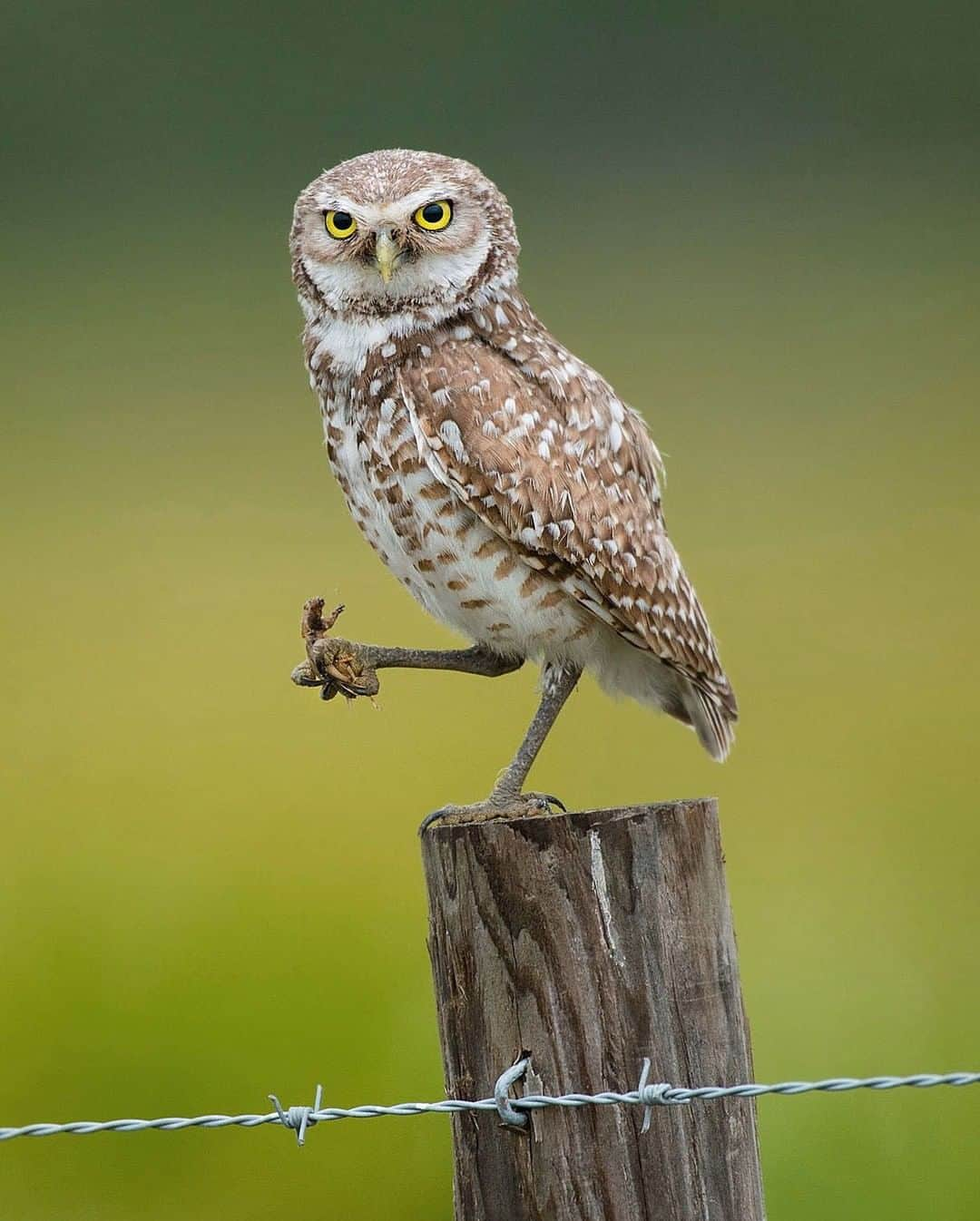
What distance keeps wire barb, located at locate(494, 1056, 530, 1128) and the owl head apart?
1.68m

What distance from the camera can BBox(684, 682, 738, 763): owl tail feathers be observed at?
12.6ft

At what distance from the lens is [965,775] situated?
8242 mm

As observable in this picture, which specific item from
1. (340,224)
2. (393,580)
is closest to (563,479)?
(340,224)

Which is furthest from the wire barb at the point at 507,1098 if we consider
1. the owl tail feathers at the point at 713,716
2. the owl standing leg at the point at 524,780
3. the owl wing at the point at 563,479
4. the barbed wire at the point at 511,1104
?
the owl tail feathers at the point at 713,716

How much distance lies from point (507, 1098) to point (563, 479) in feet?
4.78

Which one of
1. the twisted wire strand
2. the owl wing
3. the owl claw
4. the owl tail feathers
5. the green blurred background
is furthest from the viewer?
the green blurred background

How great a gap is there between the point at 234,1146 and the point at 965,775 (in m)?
4.18

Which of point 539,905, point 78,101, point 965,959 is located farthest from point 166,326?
point 539,905

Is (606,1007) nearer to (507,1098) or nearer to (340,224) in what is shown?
(507,1098)

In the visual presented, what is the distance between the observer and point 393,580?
8.13 m

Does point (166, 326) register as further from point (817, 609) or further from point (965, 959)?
point (965, 959)

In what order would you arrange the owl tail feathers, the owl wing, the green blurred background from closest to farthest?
the owl wing → the owl tail feathers → the green blurred background

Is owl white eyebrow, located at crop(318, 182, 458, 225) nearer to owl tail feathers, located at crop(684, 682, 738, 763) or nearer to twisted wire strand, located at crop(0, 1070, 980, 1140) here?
owl tail feathers, located at crop(684, 682, 738, 763)

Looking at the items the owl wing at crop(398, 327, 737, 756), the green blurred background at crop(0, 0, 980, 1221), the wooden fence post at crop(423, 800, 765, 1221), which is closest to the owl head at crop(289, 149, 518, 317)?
the owl wing at crop(398, 327, 737, 756)
